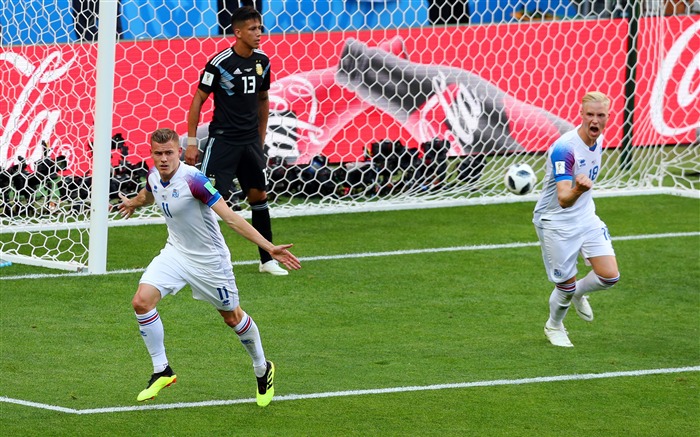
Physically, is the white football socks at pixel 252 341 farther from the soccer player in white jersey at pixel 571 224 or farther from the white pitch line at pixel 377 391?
the soccer player in white jersey at pixel 571 224

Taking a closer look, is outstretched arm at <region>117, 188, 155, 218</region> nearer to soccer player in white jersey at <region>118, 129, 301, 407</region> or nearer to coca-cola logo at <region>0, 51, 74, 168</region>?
soccer player in white jersey at <region>118, 129, 301, 407</region>

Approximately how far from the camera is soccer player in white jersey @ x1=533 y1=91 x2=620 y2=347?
778 cm

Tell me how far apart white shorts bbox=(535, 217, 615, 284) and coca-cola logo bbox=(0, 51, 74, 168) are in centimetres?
452

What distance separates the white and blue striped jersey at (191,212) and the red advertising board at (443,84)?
18.4ft

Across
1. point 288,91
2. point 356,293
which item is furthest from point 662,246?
point 288,91

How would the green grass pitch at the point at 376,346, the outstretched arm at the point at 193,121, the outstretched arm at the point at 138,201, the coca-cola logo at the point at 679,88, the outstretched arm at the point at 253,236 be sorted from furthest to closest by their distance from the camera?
1. the coca-cola logo at the point at 679,88
2. the outstretched arm at the point at 193,121
3. the outstretched arm at the point at 138,201
4. the green grass pitch at the point at 376,346
5. the outstretched arm at the point at 253,236

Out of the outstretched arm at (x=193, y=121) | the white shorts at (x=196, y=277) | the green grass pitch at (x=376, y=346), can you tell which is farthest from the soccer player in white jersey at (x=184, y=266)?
the outstretched arm at (x=193, y=121)

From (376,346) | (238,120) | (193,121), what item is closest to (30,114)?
(193,121)

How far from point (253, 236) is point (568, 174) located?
2369 mm

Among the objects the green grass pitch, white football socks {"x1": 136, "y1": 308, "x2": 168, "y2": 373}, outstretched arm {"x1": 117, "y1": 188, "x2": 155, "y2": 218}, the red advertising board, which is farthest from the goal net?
white football socks {"x1": 136, "y1": 308, "x2": 168, "y2": 373}

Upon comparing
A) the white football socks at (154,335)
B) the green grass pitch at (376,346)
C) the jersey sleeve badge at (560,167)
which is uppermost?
the jersey sleeve badge at (560,167)

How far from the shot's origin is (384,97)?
13.6 meters

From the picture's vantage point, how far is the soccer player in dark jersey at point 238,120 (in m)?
9.91

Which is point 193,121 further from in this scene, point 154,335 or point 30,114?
point 154,335
